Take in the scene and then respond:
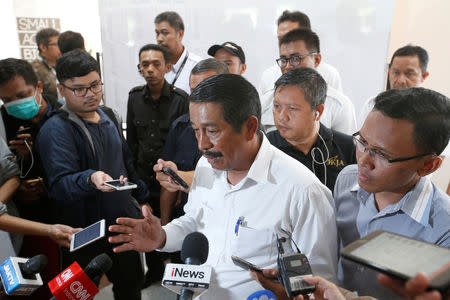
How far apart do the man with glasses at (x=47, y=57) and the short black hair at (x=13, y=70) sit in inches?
68.9

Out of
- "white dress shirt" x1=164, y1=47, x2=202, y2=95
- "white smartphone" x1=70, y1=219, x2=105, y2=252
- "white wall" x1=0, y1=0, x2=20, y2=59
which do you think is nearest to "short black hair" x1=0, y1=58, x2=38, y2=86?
"white smartphone" x1=70, y1=219, x2=105, y2=252

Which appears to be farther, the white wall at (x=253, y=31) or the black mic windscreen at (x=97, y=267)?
the white wall at (x=253, y=31)

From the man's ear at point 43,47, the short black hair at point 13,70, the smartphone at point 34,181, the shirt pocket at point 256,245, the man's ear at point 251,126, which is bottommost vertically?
the smartphone at point 34,181

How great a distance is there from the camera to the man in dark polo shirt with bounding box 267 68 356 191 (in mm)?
1897

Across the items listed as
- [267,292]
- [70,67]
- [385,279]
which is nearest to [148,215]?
[267,292]

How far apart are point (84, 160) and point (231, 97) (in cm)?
108

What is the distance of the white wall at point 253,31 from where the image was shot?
4.23m

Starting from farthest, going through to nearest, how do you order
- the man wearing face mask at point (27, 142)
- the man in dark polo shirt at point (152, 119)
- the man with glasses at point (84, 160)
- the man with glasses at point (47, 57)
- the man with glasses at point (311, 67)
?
the man with glasses at point (47, 57), the man in dark polo shirt at point (152, 119), the man with glasses at point (311, 67), the man wearing face mask at point (27, 142), the man with glasses at point (84, 160)

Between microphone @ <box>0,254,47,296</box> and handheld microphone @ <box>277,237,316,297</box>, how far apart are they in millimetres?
768

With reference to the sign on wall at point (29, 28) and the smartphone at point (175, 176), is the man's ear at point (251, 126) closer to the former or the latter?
the smartphone at point (175, 176)

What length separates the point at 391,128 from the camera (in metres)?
1.14

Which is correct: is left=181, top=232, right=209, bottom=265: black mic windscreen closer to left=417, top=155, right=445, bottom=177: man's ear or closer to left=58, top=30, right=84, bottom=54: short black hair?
left=417, top=155, right=445, bottom=177: man's ear

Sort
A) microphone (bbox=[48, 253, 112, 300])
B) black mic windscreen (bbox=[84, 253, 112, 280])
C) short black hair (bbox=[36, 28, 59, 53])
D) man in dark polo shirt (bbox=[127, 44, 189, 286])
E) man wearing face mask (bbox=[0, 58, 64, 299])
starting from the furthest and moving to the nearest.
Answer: short black hair (bbox=[36, 28, 59, 53])
man in dark polo shirt (bbox=[127, 44, 189, 286])
man wearing face mask (bbox=[0, 58, 64, 299])
black mic windscreen (bbox=[84, 253, 112, 280])
microphone (bbox=[48, 253, 112, 300])

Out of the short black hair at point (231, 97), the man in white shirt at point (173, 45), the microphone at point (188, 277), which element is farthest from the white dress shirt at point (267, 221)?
the man in white shirt at point (173, 45)
